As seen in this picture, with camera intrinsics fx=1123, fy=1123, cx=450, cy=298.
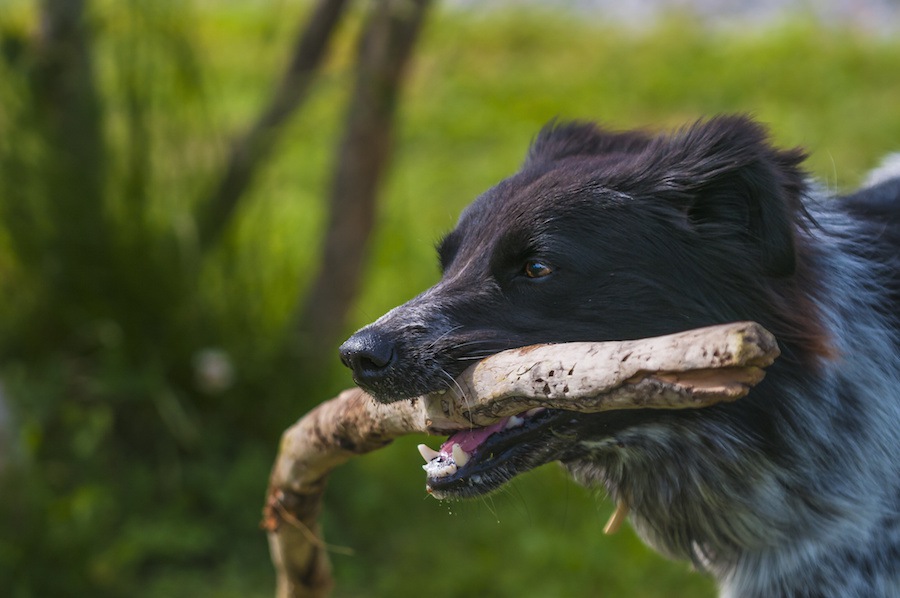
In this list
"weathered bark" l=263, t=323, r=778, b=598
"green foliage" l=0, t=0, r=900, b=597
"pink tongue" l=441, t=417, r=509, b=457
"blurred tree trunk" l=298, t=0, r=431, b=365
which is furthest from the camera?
"blurred tree trunk" l=298, t=0, r=431, b=365

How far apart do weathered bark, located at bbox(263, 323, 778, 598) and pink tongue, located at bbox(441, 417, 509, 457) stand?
5 cm

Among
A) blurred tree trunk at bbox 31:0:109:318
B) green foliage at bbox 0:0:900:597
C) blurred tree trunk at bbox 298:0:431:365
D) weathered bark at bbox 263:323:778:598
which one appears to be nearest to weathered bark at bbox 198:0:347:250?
green foliage at bbox 0:0:900:597

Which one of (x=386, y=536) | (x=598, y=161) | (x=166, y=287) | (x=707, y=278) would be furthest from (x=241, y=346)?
(x=707, y=278)

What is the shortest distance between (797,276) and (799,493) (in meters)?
0.49

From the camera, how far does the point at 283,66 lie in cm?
604

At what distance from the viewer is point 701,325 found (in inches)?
96.5

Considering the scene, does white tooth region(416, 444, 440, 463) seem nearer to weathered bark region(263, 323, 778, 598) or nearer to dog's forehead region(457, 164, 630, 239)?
weathered bark region(263, 323, 778, 598)

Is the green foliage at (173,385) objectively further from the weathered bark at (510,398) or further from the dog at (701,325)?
the dog at (701,325)

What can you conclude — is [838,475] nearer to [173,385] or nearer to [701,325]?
[701,325]

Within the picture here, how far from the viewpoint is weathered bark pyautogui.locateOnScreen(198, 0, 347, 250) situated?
541 cm

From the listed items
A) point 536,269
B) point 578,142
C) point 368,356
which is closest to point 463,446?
point 368,356

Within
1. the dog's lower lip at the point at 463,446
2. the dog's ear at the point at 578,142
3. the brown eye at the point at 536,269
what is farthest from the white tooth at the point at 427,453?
the dog's ear at the point at 578,142

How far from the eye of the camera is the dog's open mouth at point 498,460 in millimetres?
2486

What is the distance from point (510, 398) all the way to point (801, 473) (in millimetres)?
762
